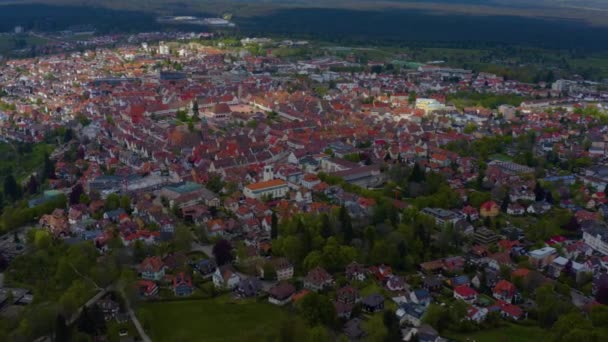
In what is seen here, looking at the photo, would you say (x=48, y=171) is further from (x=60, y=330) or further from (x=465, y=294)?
(x=465, y=294)

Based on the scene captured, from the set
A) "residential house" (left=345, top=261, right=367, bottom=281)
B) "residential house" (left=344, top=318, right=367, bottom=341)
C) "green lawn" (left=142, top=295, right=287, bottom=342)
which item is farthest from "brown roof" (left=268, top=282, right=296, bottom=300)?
"residential house" (left=344, top=318, right=367, bottom=341)

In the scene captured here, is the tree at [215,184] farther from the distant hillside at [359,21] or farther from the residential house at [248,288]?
the distant hillside at [359,21]

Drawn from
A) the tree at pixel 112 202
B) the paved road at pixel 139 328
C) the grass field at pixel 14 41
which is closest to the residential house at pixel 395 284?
the paved road at pixel 139 328

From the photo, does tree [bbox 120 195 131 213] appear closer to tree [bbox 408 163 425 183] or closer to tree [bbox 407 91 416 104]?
tree [bbox 408 163 425 183]

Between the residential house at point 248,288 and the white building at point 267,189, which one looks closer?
the residential house at point 248,288

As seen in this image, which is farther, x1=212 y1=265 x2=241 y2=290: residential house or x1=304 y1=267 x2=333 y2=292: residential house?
x1=212 y1=265 x2=241 y2=290: residential house

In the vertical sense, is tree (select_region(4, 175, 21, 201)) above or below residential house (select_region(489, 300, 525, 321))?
below
